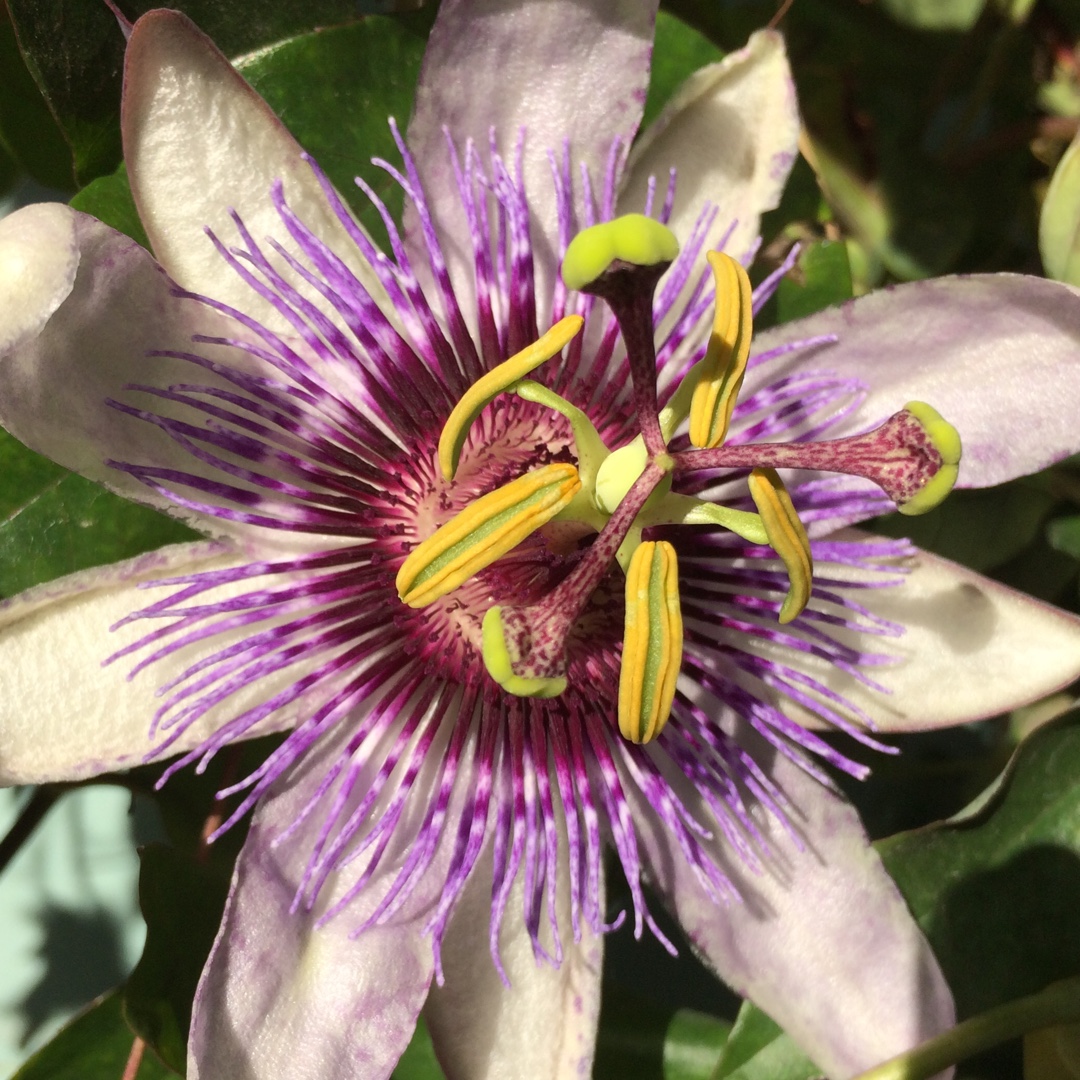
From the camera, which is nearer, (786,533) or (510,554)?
(786,533)

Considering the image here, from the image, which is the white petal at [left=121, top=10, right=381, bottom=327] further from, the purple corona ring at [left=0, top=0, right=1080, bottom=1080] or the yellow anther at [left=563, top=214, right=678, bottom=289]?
the yellow anther at [left=563, top=214, right=678, bottom=289]

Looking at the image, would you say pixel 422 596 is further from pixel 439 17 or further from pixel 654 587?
pixel 439 17

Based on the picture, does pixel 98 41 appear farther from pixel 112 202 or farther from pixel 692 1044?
pixel 692 1044

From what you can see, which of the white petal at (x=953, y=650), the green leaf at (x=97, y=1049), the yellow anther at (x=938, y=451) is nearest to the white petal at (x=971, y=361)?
the white petal at (x=953, y=650)

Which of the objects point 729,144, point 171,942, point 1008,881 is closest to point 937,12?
point 729,144

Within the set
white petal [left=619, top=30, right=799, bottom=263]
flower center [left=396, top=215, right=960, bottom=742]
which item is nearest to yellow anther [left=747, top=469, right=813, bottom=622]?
flower center [left=396, top=215, right=960, bottom=742]

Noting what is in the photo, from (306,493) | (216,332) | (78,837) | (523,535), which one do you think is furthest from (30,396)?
(78,837)
